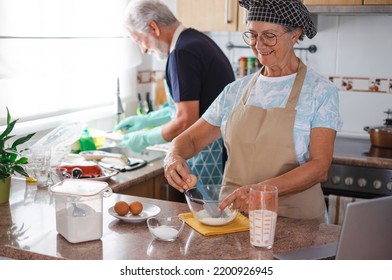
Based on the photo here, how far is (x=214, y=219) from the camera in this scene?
5.81 ft

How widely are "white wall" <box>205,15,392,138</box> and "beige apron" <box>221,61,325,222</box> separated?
4.58 ft

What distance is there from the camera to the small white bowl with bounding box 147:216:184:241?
5.46ft

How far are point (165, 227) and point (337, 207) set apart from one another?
4.60 feet

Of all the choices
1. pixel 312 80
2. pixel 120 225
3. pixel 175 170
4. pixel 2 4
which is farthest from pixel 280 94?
pixel 2 4

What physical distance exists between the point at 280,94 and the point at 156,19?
97 centimetres

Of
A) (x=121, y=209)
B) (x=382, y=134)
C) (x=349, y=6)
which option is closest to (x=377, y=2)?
(x=349, y=6)

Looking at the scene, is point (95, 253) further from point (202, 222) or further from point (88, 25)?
point (88, 25)

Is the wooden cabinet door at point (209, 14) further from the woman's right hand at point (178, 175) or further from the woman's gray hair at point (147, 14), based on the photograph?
the woman's right hand at point (178, 175)

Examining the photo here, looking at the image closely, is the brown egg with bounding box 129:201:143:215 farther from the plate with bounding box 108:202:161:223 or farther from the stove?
the stove

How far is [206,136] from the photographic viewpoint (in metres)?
2.22

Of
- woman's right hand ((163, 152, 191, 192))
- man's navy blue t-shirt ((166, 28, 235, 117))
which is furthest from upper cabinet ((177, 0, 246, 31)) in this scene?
woman's right hand ((163, 152, 191, 192))

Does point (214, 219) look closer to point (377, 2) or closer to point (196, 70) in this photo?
point (196, 70)

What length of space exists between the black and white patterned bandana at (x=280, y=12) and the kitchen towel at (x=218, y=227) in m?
0.63
